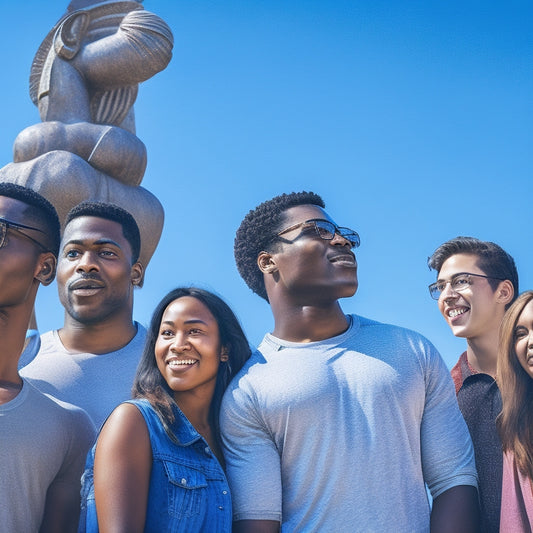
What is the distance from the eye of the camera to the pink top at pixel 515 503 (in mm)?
3668

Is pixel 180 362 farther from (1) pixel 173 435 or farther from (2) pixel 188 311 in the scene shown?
(1) pixel 173 435

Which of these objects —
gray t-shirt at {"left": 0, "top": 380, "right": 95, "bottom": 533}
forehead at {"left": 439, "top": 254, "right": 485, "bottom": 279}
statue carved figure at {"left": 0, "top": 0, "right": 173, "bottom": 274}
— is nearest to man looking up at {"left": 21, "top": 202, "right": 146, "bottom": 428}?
gray t-shirt at {"left": 0, "top": 380, "right": 95, "bottom": 533}

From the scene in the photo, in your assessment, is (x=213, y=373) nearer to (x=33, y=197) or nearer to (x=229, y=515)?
(x=229, y=515)

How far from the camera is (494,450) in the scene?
4.03 meters

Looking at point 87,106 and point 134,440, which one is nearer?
point 134,440

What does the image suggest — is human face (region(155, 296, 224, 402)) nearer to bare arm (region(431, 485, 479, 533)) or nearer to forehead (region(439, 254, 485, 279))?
bare arm (region(431, 485, 479, 533))

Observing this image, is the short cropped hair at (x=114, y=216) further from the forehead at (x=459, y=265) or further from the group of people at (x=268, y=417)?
the forehead at (x=459, y=265)

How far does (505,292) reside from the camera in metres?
5.38

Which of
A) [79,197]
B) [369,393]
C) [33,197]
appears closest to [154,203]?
[79,197]

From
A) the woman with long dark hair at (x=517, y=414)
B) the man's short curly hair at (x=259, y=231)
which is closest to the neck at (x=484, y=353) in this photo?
the woman with long dark hair at (x=517, y=414)

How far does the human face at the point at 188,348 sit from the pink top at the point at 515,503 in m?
1.46

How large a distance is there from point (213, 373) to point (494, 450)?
144 centimetres

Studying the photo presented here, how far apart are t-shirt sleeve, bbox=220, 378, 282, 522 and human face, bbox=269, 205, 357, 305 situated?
2.17 ft

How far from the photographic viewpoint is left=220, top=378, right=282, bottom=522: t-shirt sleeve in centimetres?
362
